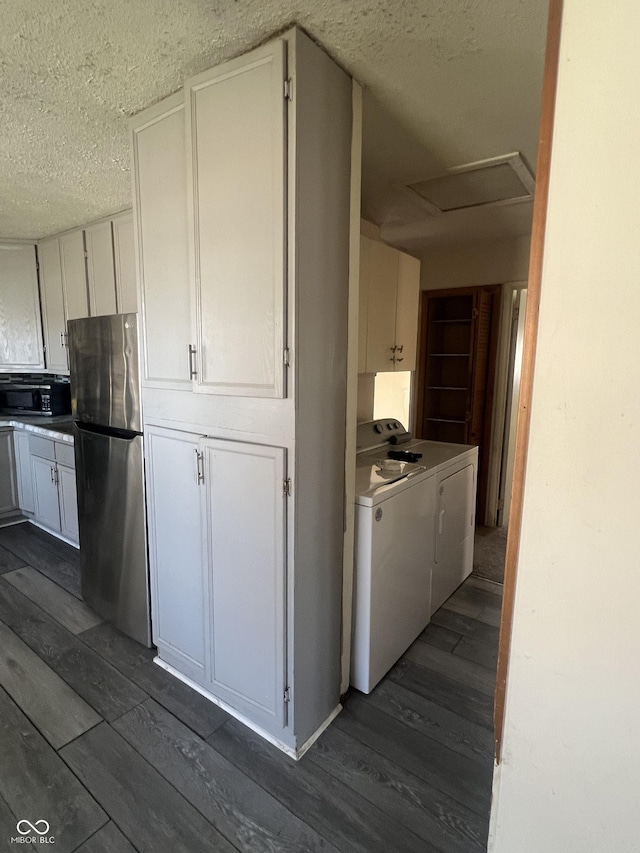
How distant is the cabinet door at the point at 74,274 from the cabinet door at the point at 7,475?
3.90 feet

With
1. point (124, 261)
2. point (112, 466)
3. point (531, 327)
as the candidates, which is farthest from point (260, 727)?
point (124, 261)

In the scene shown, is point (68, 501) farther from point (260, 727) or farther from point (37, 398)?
point (260, 727)

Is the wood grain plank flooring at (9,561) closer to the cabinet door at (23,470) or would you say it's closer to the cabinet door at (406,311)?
the cabinet door at (23,470)

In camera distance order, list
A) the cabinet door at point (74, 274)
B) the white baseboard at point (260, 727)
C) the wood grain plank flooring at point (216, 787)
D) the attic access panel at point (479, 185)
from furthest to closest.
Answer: the cabinet door at point (74, 274)
the attic access panel at point (479, 185)
the white baseboard at point (260, 727)
the wood grain plank flooring at point (216, 787)

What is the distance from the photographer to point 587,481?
1.95 ft

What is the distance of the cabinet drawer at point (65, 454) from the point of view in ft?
10.2

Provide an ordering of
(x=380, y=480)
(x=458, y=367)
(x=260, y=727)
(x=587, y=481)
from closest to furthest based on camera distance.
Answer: (x=587, y=481)
(x=260, y=727)
(x=380, y=480)
(x=458, y=367)

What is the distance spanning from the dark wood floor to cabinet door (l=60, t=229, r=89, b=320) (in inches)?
90.5

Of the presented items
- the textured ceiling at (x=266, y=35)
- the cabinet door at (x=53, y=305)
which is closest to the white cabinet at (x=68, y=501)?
the cabinet door at (x=53, y=305)

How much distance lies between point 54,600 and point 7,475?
1.62m

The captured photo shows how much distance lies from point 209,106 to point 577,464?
164 centimetres

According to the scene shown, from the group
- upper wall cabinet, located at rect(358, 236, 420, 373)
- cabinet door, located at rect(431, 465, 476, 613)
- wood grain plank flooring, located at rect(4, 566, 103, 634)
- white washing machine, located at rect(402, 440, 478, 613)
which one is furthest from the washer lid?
wood grain plank flooring, located at rect(4, 566, 103, 634)

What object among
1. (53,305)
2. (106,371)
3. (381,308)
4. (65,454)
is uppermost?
(53,305)

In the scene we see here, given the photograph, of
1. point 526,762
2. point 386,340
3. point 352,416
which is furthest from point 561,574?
point 386,340
